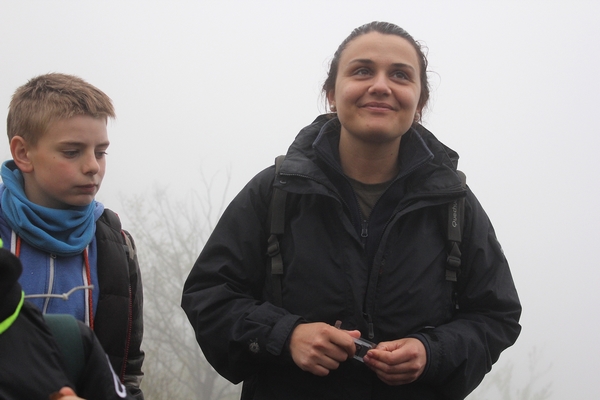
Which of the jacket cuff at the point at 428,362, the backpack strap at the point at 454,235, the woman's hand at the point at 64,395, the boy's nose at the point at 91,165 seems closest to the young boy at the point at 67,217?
the boy's nose at the point at 91,165

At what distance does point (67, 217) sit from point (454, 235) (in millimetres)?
1176

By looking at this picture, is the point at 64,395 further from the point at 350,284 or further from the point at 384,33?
the point at 384,33

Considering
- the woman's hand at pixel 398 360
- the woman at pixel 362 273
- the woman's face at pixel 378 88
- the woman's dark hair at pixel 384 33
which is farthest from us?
the woman's dark hair at pixel 384 33

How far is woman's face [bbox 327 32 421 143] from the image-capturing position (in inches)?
78.9

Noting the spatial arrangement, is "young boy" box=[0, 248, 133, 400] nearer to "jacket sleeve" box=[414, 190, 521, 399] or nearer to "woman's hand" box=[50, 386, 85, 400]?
"woman's hand" box=[50, 386, 85, 400]

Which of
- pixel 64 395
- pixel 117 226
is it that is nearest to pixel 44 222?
pixel 117 226

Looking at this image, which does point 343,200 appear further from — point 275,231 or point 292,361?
point 292,361

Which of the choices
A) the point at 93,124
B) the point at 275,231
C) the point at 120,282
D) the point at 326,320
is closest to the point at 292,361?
the point at 326,320

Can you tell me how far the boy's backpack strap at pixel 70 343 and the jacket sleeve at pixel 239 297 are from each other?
611 millimetres

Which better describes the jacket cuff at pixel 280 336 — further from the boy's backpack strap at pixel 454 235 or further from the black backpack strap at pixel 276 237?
the boy's backpack strap at pixel 454 235

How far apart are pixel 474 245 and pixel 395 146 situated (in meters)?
0.42

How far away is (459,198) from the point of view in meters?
1.97

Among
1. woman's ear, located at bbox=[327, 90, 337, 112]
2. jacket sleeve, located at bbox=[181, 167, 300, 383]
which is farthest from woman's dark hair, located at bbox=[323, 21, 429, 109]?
jacket sleeve, located at bbox=[181, 167, 300, 383]

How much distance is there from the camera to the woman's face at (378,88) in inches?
78.9
